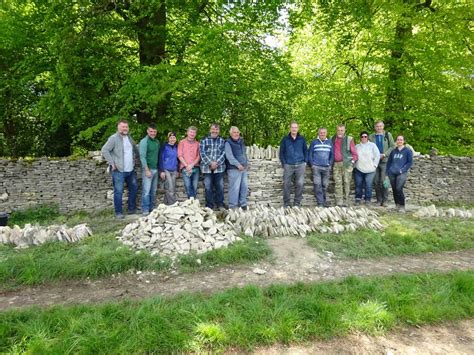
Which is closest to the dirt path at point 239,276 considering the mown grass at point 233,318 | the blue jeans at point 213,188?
the mown grass at point 233,318

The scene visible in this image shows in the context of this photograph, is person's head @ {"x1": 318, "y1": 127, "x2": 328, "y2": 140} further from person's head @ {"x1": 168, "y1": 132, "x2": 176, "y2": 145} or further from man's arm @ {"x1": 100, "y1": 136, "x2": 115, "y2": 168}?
man's arm @ {"x1": 100, "y1": 136, "x2": 115, "y2": 168}

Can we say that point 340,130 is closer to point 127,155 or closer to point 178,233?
point 178,233

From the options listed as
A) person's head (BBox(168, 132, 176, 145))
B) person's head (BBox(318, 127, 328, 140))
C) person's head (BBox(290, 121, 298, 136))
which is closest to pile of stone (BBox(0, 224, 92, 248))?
person's head (BBox(168, 132, 176, 145))

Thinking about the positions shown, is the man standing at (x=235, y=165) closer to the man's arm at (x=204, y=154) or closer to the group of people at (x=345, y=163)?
the man's arm at (x=204, y=154)

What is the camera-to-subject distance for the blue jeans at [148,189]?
7.40m

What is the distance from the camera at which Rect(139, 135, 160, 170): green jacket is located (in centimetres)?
724

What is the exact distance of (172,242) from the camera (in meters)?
5.25

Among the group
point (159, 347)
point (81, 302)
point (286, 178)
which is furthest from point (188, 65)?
point (159, 347)

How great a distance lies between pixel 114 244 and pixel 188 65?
17.4ft

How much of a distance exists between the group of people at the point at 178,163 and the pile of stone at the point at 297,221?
44.7 inches

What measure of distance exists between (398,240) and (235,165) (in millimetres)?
3540

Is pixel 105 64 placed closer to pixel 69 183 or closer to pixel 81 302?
pixel 69 183

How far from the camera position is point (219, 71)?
793 centimetres

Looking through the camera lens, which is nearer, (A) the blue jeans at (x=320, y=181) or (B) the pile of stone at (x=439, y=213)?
(B) the pile of stone at (x=439, y=213)
